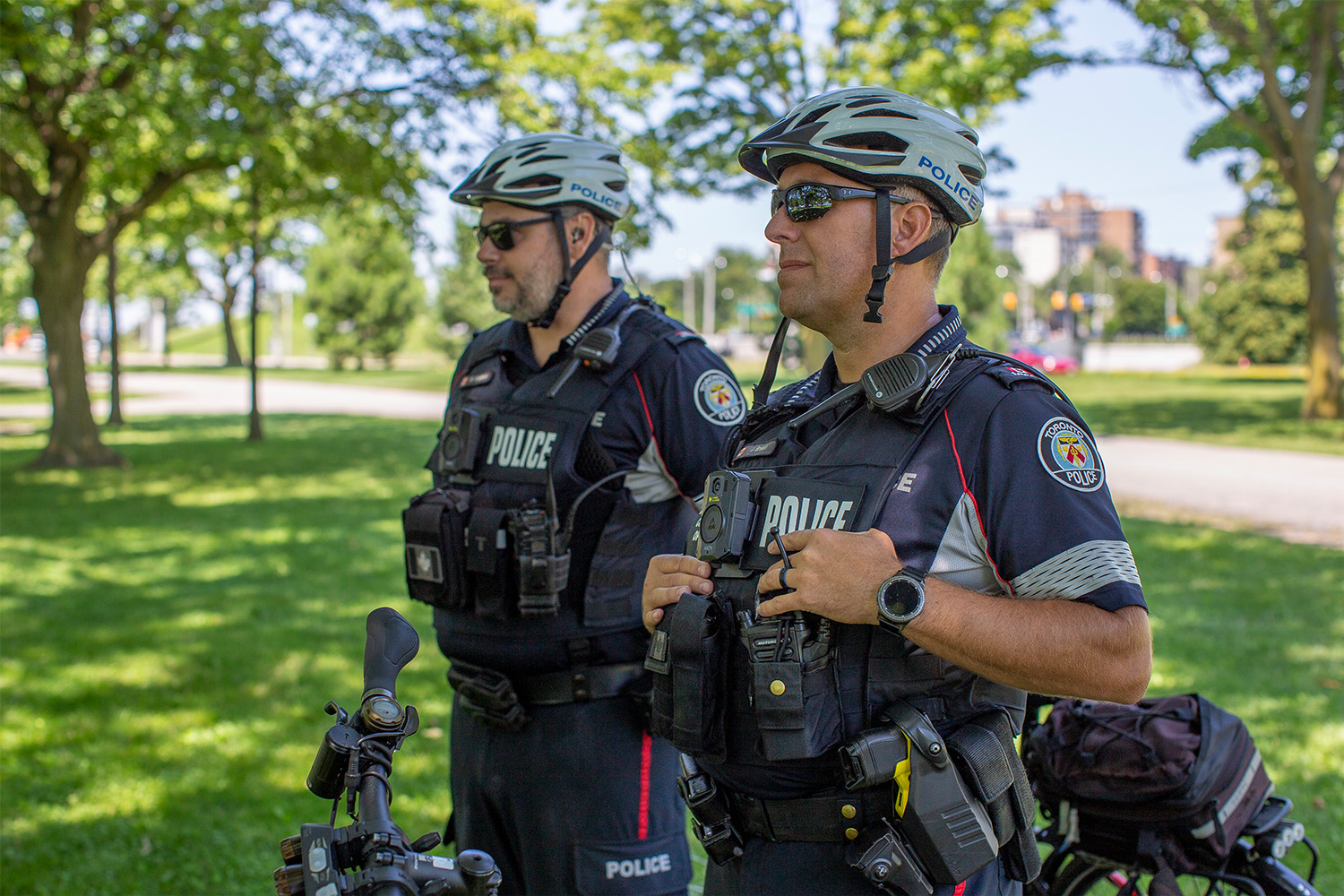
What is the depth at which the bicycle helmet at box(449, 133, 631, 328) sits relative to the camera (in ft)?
10.8

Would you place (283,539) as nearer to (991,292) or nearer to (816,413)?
(816,413)

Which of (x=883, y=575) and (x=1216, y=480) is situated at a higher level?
(x=883, y=575)

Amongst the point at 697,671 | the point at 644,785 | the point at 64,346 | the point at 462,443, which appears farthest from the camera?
the point at 64,346

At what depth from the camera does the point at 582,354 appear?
3051 millimetres

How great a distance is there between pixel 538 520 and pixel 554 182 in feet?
3.42

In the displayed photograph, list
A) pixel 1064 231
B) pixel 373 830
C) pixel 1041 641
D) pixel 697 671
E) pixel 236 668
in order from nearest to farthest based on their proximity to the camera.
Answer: pixel 373 830
pixel 1041 641
pixel 697 671
pixel 236 668
pixel 1064 231

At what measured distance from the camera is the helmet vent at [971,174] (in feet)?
7.11

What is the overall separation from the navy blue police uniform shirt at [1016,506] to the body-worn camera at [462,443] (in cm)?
154

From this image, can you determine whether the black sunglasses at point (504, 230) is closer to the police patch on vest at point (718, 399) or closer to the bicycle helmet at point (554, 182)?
the bicycle helmet at point (554, 182)

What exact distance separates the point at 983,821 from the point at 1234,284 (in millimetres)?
56943

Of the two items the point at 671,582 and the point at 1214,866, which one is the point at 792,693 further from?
the point at 1214,866

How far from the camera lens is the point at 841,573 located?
184cm

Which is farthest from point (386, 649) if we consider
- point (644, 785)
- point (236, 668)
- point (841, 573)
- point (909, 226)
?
point (236, 668)

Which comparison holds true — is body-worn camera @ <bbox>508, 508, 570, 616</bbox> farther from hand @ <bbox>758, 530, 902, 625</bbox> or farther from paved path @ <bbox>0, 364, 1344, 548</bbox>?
paved path @ <bbox>0, 364, 1344, 548</bbox>
